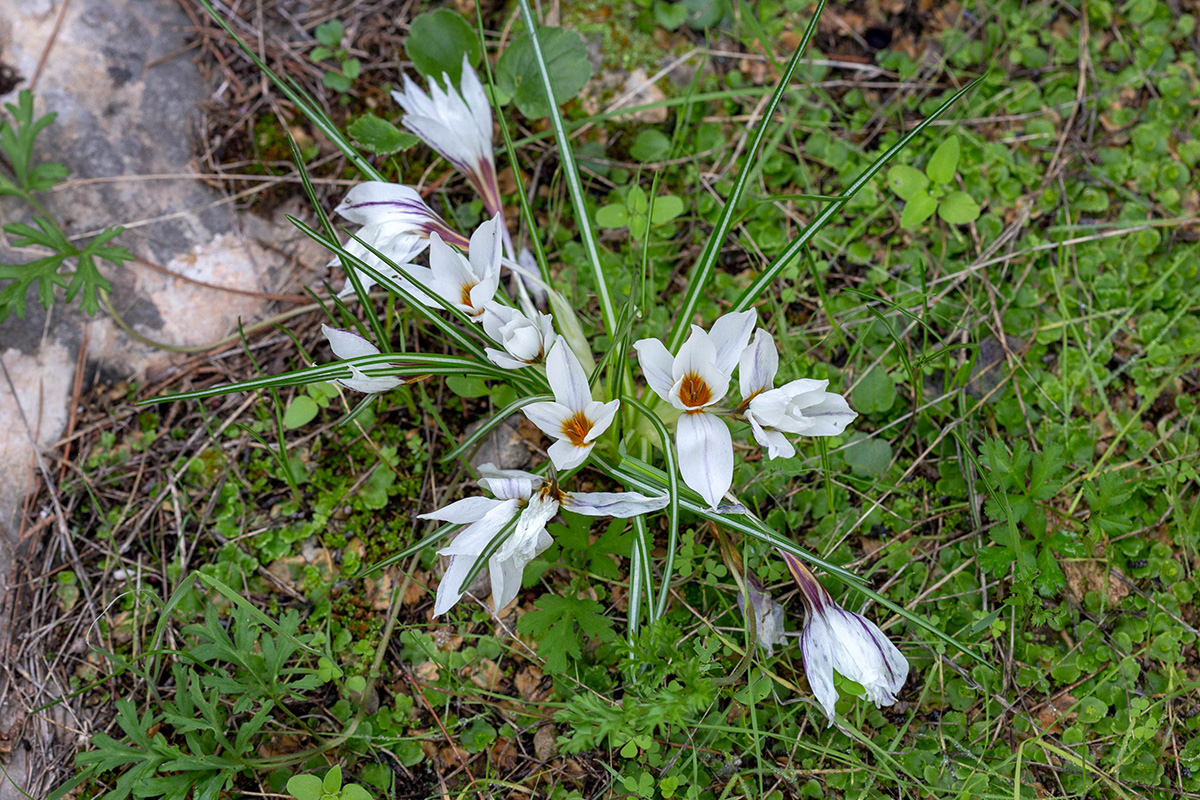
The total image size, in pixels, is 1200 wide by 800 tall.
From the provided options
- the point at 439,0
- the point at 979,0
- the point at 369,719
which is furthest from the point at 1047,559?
the point at 439,0

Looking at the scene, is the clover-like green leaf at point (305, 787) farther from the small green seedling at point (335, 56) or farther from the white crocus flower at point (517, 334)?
the small green seedling at point (335, 56)

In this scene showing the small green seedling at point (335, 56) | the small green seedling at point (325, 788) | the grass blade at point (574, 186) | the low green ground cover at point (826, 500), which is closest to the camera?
the small green seedling at point (325, 788)

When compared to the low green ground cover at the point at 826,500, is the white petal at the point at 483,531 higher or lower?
higher

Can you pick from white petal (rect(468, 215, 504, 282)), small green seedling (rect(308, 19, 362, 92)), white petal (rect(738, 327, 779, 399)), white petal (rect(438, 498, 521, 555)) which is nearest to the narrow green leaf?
white petal (rect(738, 327, 779, 399))

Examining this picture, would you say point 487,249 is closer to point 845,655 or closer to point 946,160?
point 845,655

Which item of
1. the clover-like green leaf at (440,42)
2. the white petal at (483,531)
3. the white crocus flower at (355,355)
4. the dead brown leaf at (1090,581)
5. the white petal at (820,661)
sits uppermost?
the clover-like green leaf at (440,42)

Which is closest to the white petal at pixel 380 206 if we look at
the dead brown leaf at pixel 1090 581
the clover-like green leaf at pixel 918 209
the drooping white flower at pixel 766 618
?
the drooping white flower at pixel 766 618

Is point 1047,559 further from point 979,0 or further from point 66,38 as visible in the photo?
point 66,38

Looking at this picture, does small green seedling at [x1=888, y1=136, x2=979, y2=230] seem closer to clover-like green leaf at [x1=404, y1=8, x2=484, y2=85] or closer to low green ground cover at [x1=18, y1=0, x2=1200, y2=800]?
low green ground cover at [x1=18, y1=0, x2=1200, y2=800]
